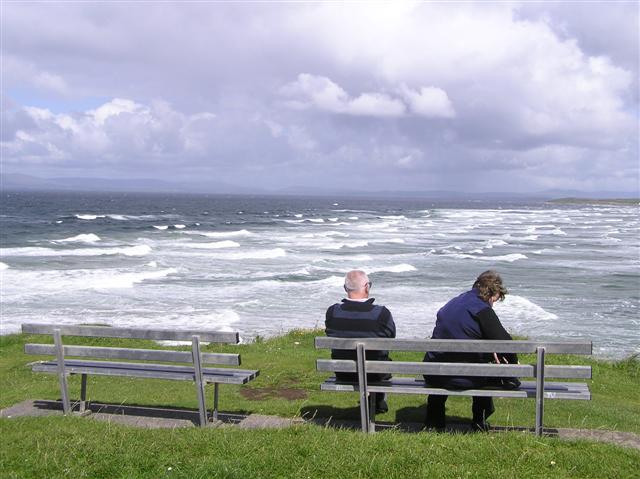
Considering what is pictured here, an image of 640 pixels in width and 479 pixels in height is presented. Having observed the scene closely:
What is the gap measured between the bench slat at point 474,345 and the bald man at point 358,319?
0.21 meters

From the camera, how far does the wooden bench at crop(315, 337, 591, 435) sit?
5.22 m

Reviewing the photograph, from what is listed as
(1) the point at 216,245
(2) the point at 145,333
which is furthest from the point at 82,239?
(2) the point at 145,333

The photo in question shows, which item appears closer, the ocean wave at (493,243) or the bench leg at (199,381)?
the bench leg at (199,381)

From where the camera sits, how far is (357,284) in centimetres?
576

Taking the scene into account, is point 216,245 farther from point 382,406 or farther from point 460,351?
point 460,351

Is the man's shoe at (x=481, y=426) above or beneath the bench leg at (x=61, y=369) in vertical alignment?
beneath

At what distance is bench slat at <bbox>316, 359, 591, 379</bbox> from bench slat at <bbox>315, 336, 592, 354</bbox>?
0.18 metres

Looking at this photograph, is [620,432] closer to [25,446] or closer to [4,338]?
[25,446]

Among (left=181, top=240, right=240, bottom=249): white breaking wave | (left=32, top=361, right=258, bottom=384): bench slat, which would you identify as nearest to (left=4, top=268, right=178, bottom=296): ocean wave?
(left=181, top=240, right=240, bottom=249): white breaking wave

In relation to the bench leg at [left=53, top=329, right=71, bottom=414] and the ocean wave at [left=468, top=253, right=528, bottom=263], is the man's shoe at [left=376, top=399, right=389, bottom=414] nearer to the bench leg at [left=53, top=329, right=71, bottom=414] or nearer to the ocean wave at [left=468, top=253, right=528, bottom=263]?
the bench leg at [left=53, top=329, right=71, bottom=414]

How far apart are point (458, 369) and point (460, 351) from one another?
0.25 m

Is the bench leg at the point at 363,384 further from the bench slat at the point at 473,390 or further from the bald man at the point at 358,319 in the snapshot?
the bald man at the point at 358,319

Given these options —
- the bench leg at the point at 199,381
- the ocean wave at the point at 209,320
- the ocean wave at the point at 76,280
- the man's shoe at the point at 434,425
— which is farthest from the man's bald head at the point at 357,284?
the ocean wave at the point at 76,280

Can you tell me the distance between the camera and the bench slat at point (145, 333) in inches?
228
